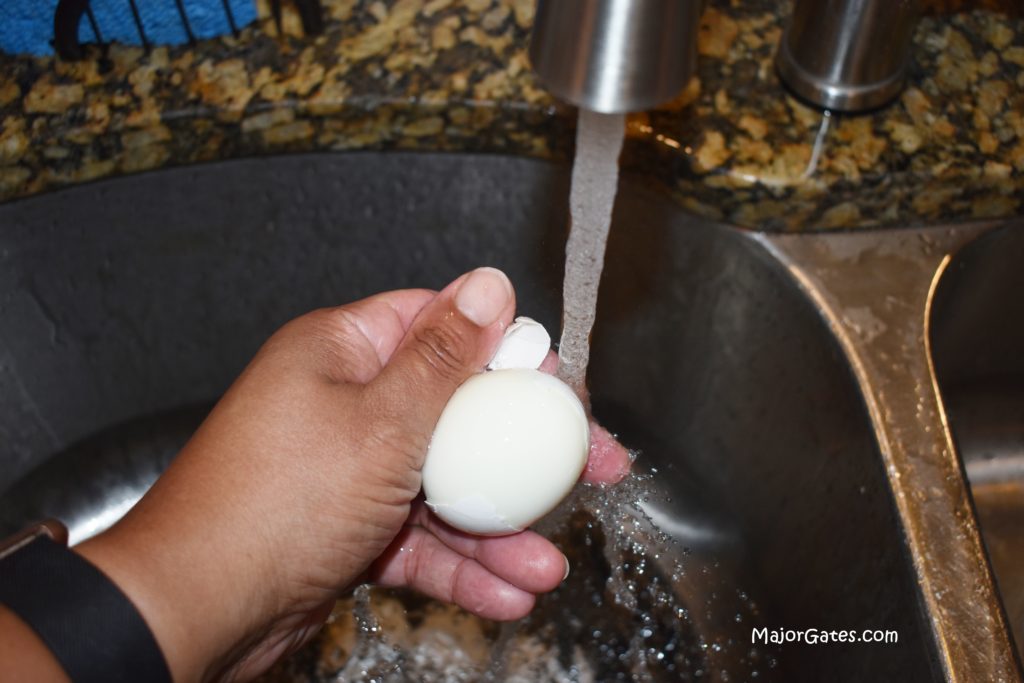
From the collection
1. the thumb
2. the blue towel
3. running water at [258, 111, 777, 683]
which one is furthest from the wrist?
the blue towel

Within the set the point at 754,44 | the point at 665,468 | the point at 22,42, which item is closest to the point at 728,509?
the point at 665,468

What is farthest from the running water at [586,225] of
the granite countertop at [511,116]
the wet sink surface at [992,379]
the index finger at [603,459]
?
the wet sink surface at [992,379]

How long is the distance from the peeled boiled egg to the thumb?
0.05ft

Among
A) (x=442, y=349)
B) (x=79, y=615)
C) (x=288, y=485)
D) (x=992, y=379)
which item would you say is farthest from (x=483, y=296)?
(x=992, y=379)

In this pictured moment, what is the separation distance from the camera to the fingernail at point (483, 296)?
66 centimetres

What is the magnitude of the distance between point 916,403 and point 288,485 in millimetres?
476

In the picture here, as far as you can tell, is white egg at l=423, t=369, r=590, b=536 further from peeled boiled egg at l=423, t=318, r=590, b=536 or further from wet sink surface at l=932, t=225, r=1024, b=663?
wet sink surface at l=932, t=225, r=1024, b=663

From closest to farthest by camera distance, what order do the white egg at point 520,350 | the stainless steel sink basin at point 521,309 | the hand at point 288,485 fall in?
the hand at point 288,485
the white egg at point 520,350
the stainless steel sink basin at point 521,309

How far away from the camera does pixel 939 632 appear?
23.6 inches

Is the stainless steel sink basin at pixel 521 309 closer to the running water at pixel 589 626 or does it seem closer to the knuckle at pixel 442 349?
the running water at pixel 589 626

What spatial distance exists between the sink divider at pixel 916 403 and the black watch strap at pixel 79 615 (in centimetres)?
51

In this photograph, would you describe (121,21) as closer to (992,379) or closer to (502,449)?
(502,449)

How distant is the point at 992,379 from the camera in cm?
91

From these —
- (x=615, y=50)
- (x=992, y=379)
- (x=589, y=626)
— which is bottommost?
(x=589, y=626)
